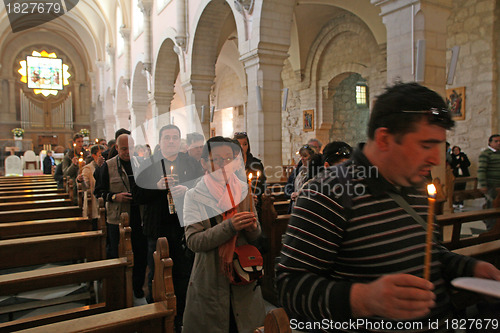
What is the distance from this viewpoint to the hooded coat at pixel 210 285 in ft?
6.42

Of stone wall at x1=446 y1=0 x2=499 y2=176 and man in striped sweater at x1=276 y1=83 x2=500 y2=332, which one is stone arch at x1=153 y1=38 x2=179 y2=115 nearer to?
stone wall at x1=446 y1=0 x2=499 y2=176

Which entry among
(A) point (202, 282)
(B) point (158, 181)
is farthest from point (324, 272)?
(B) point (158, 181)

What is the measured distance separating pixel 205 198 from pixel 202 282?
48 centimetres

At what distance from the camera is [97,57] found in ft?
80.0

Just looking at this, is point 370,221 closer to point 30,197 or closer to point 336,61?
point 30,197

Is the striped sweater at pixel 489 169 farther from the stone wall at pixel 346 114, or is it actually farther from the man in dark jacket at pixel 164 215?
the stone wall at pixel 346 114

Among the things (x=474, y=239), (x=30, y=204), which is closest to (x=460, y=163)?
(x=474, y=239)

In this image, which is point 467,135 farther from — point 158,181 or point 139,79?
point 139,79

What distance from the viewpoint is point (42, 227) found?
3.66 m

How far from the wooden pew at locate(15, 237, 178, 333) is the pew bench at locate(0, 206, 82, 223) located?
10.9 feet

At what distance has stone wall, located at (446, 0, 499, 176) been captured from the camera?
7.71 meters

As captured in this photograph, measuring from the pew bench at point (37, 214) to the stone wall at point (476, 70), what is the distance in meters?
7.57

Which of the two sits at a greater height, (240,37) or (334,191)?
(240,37)

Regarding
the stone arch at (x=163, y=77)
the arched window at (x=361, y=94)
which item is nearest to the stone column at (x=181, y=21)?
the stone arch at (x=163, y=77)
